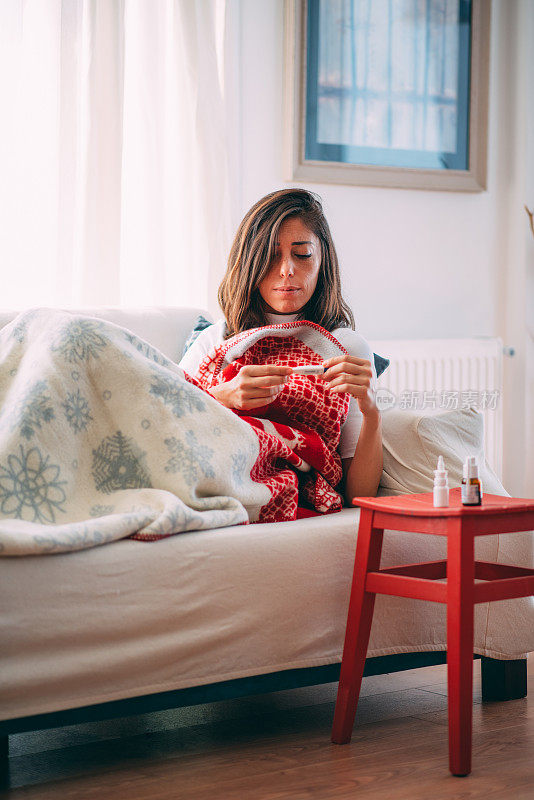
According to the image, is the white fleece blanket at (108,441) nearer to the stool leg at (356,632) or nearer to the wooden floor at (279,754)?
the stool leg at (356,632)

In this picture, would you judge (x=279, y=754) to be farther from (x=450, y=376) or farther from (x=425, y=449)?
(x=450, y=376)

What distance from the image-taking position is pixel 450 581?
133 cm

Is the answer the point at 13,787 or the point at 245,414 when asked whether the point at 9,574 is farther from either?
the point at 245,414

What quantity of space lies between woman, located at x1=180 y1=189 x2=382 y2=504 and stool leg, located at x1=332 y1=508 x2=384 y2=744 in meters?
0.33

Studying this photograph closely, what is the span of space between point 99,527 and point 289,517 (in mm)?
428

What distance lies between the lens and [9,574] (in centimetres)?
124

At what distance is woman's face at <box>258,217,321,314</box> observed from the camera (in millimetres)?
1907

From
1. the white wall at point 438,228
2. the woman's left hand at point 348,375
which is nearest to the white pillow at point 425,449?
the woman's left hand at point 348,375

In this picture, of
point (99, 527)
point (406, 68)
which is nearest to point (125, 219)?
point (406, 68)

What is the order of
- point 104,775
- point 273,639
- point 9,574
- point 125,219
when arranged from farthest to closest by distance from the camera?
point 125,219
point 273,639
point 104,775
point 9,574

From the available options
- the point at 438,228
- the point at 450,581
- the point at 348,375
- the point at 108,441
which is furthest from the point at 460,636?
the point at 438,228

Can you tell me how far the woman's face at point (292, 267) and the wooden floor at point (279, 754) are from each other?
0.78 m

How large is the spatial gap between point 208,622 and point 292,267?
790 millimetres

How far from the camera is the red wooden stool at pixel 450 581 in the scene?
1.32 metres
